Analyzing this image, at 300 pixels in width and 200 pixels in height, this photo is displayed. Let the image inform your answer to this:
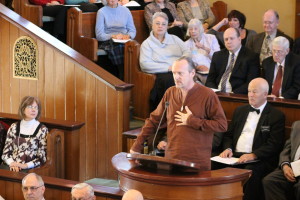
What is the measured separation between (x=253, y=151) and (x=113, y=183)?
3.67 feet

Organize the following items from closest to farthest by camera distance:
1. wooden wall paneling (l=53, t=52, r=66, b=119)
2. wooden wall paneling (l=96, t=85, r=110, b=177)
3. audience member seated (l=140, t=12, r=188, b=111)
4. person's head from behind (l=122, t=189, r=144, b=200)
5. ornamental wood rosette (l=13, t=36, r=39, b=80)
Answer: person's head from behind (l=122, t=189, r=144, b=200), wooden wall paneling (l=96, t=85, r=110, b=177), wooden wall paneling (l=53, t=52, r=66, b=119), ornamental wood rosette (l=13, t=36, r=39, b=80), audience member seated (l=140, t=12, r=188, b=111)

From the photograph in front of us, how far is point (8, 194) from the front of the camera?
15.6ft

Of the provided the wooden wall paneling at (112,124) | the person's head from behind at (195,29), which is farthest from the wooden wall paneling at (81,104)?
the person's head from behind at (195,29)

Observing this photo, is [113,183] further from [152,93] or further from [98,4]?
[98,4]

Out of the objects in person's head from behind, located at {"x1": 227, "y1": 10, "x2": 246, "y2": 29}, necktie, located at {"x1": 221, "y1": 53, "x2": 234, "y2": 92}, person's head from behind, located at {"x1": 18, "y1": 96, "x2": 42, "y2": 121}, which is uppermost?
person's head from behind, located at {"x1": 227, "y1": 10, "x2": 246, "y2": 29}

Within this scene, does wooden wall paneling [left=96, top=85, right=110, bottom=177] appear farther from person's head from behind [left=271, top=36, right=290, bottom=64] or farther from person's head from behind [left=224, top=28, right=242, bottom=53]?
person's head from behind [left=271, top=36, right=290, bottom=64]

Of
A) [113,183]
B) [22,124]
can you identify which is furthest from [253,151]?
[22,124]

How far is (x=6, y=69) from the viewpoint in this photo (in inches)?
253

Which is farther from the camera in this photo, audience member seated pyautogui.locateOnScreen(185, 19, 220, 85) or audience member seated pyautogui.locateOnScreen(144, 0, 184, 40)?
audience member seated pyautogui.locateOnScreen(144, 0, 184, 40)

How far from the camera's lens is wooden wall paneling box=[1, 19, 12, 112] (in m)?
6.39

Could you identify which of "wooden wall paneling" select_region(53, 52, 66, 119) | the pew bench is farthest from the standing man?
"wooden wall paneling" select_region(53, 52, 66, 119)

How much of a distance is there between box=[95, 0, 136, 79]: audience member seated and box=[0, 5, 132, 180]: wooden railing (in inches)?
27.5

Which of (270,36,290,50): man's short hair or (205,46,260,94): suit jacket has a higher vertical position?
(270,36,290,50): man's short hair

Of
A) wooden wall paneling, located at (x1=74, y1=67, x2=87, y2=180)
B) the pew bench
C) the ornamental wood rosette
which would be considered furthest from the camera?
the ornamental wood rosette
